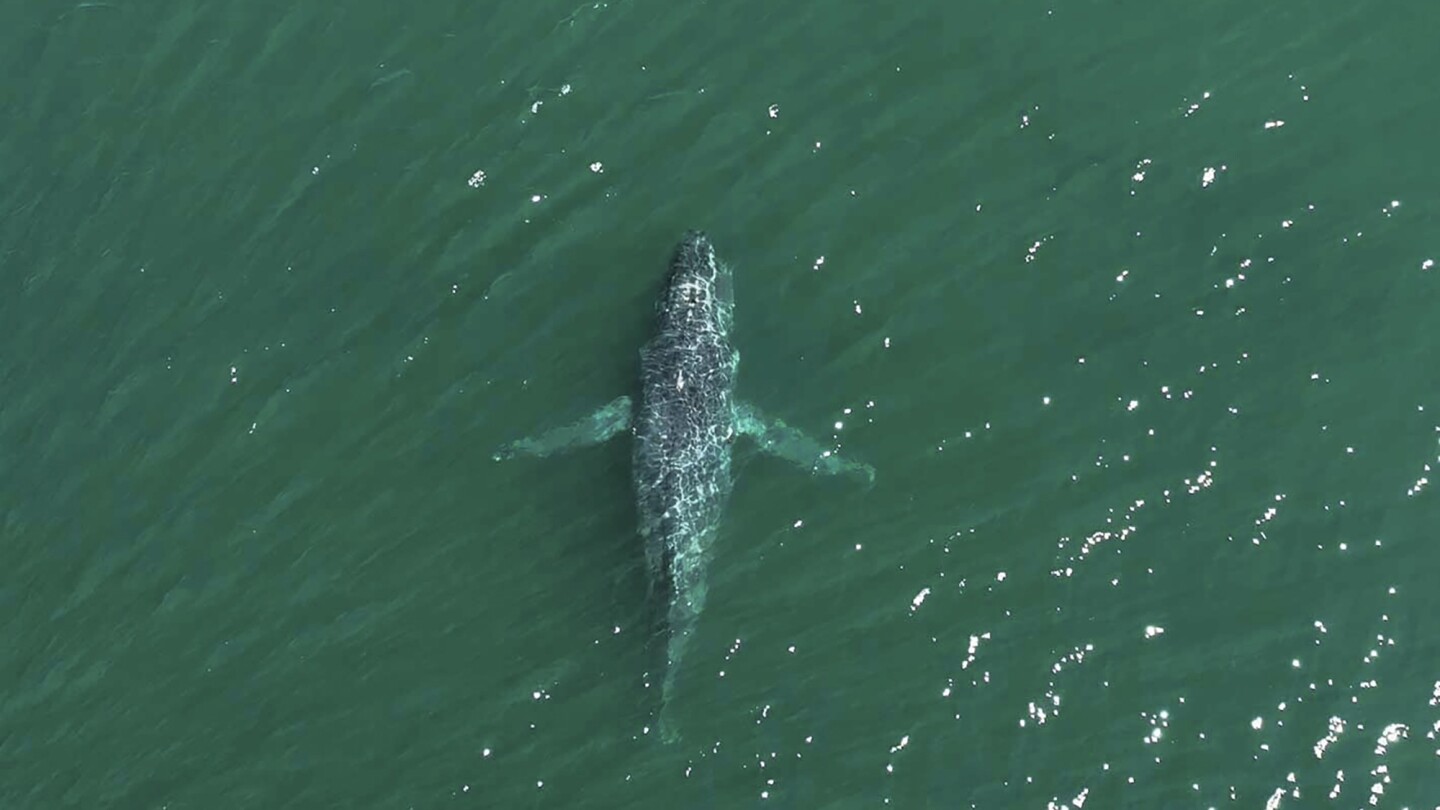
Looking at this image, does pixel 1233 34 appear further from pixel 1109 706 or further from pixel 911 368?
pixel 1109 706

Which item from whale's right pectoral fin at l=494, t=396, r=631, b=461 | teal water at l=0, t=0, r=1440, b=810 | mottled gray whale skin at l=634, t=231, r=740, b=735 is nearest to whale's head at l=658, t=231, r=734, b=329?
mottled gray whale skin at l=634, t=231, r=740, b=735

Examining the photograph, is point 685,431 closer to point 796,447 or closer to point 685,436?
point 685,436

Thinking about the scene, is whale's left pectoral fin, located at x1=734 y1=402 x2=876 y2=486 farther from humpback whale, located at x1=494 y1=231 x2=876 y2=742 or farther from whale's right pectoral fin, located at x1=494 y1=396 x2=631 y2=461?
whale's right pectoral fin, located at x1=494 y1=396 x2=631 y2=461

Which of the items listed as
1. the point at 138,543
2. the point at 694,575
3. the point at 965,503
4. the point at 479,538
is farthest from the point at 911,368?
the point at 138,543

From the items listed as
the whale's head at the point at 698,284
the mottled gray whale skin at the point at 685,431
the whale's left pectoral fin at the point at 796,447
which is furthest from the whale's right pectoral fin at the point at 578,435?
the whale's head at the point at 698,284

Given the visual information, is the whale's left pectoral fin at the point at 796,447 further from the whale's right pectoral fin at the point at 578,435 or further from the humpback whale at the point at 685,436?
the whale's right pectoral fin at the point at 578,435

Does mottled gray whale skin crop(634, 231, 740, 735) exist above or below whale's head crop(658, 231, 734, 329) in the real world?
below

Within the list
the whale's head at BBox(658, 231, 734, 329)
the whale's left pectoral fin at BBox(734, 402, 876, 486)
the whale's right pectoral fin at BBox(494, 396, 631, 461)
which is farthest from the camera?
the whale's head at BBox(658, 231, 734, 329)
